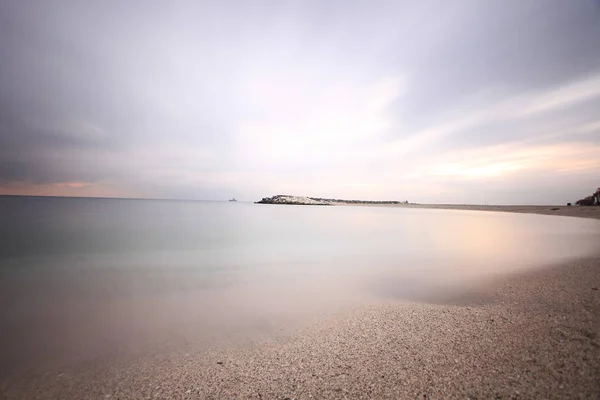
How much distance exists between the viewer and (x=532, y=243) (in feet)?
42.8

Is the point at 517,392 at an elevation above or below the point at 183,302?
above

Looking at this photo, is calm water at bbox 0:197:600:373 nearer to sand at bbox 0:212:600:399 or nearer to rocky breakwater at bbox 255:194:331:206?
sand at bbox 0:212:600:399

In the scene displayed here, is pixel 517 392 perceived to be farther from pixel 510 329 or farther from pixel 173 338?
Answer: pixel 173 338

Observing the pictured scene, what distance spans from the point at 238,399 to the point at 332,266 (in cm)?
666

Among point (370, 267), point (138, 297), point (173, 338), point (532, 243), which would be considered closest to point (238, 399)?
point (173, 338)

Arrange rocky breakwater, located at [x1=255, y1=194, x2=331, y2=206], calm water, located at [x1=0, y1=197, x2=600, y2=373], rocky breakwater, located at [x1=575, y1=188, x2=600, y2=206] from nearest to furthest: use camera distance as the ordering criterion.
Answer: calm water, located at [x1=0, y1=197, x2=600, y2=373], rocky breakwater, located at [x1=575, y1=188, x2=600, y2=206], rocky breakwater, located at [x1=255, y1=194, x2=331, y2=206]

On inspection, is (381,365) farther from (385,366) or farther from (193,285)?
(193,285)

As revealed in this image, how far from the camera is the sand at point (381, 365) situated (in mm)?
2736

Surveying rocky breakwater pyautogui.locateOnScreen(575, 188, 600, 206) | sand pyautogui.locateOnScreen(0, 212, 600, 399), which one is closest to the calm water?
sand pyautogui.locateOnScreen(0, 212, 600, 399)

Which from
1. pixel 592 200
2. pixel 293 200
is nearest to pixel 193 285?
pixel 592 200

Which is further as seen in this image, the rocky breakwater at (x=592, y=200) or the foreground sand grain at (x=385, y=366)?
the rocky breakwater at (x=592, y=200)

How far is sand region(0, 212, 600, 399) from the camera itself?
8.98ft

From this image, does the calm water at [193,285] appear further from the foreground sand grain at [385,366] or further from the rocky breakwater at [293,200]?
the rocky breakwater at [293,200]

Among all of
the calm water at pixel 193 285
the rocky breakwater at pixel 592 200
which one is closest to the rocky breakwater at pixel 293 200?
the rocky breakwater at pixel 592 200
